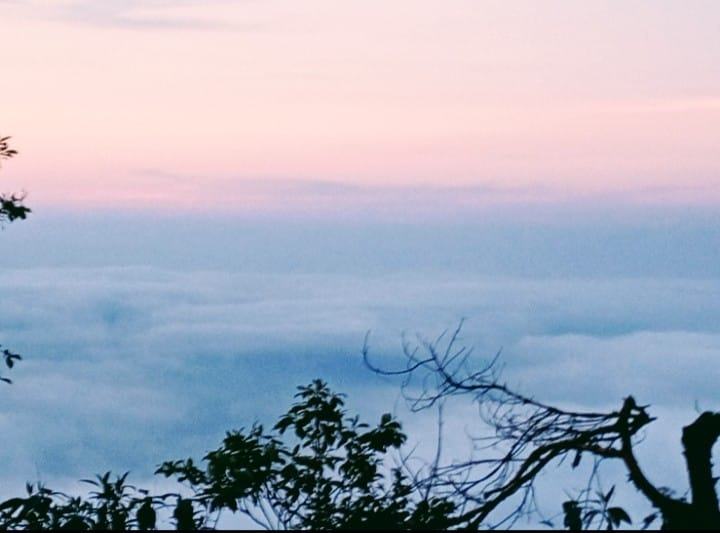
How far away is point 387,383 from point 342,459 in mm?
1011

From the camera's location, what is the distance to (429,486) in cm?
602

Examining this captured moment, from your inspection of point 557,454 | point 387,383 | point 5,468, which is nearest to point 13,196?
point 5,468

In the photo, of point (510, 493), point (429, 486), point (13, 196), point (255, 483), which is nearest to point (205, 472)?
point (255, 483)

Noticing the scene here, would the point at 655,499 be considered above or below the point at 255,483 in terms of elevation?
below

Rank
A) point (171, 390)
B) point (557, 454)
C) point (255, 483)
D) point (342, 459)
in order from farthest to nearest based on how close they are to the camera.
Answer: point (171, 390)
point (342, 459)
point (255, 483)
point (557, 454)

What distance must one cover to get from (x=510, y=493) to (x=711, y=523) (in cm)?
93

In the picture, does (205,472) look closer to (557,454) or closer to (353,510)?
(353,510)

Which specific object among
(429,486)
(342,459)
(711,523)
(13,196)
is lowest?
(711,523)

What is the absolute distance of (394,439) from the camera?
26.7 feet

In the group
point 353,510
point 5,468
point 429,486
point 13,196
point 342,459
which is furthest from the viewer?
point 13,196

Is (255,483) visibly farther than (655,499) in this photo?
Yes

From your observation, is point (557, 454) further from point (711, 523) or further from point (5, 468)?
point (5, 468)

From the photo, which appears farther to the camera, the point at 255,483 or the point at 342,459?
the point at 342,459

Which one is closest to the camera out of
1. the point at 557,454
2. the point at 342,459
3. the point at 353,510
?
the point at 557,454
